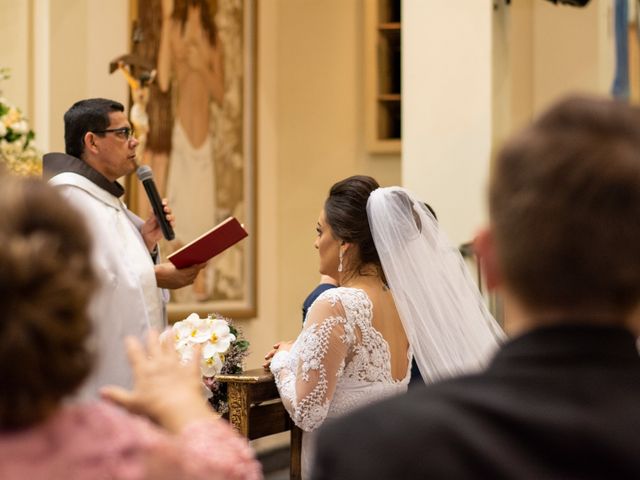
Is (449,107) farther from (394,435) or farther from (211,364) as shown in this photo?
(394,435)

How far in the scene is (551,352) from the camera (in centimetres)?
133

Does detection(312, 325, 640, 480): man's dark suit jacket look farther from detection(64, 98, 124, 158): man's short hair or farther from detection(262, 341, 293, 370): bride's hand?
detection(64, 98, 124, 158): man's short hair

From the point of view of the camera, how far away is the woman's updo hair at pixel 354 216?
476 centimetres

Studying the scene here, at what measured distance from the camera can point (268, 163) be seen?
9719mm

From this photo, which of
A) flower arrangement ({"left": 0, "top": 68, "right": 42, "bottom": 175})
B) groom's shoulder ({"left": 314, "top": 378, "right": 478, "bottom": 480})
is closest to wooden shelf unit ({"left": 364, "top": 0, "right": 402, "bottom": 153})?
flower arrangement ({"left": 0, "top": 68, "right": 42, "bottom": 175})

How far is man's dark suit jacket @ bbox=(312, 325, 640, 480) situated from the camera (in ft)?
4.19

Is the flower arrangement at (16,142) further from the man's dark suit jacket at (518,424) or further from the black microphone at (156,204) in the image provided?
the man's dark suit jacket at (518,424)

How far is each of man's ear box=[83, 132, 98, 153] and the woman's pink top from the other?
13.4ft

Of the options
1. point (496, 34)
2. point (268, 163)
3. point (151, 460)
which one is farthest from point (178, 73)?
point (151, 460)

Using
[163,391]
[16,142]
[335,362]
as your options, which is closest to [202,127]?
[16,142]

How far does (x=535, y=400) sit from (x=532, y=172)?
25 cm

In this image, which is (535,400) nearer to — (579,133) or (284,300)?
(579,133)

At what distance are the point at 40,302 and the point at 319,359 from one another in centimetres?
315

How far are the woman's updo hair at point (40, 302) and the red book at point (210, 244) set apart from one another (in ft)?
11.7
